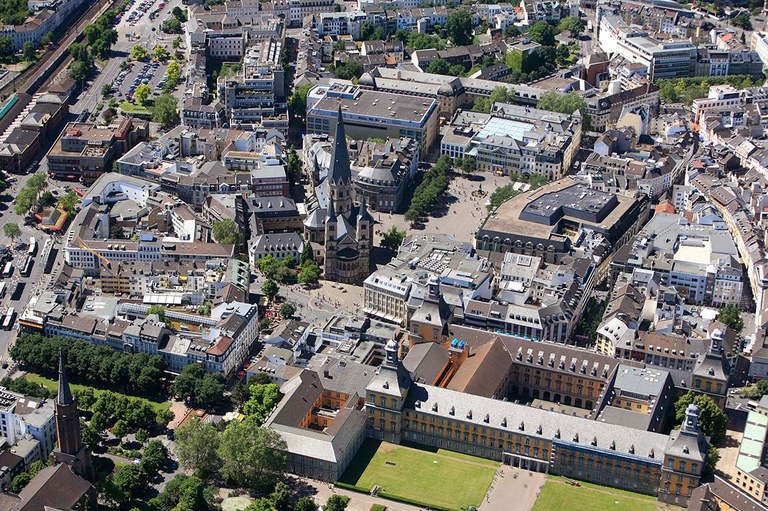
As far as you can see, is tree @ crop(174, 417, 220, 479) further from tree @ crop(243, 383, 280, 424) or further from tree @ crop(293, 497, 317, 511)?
tree @ crop(293, 497, 317, 511)

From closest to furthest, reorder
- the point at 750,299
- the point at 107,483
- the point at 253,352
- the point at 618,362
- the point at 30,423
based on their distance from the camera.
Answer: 1. the point at 107,483
2. the point at 30,423
3. the point at 618,362
4. the point at 253,352
5. the point at 750,299

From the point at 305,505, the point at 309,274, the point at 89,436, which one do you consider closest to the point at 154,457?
the point at 89,436

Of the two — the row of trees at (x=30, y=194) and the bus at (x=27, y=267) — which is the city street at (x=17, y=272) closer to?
the bus at (x=27, y=267)

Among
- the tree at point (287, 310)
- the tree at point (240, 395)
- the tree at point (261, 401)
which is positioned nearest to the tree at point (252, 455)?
the tree at point (261, 401)

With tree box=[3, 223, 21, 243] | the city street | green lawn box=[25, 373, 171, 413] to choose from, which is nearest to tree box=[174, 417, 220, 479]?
green lawn box=[25, 373, 171, 413]

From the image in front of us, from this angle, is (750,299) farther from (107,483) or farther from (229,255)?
(107,483)

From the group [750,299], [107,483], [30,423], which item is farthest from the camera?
[750,299]

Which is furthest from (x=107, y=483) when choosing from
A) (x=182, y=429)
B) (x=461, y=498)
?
(x=461, y=498)
